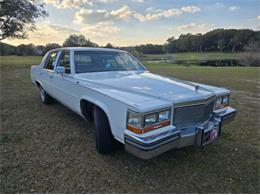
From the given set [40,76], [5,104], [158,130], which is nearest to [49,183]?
[158,130]

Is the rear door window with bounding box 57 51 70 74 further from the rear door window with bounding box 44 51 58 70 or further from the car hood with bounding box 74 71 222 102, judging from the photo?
the rear door window with bounding box 44 51 58 70

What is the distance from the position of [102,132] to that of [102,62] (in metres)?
1.74

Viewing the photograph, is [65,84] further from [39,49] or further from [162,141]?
[39,49]

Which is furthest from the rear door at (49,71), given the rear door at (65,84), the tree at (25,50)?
the tree at (25,50)

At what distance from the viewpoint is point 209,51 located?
74.4 m

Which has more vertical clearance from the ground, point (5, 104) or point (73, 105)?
point (73, 105)

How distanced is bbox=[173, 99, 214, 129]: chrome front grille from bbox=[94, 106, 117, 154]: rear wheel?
999 mm

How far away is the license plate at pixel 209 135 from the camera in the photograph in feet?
7.95

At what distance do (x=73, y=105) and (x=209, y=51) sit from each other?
80756 millimetres

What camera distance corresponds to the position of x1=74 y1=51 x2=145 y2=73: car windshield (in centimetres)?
365

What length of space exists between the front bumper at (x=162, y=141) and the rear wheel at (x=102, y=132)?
60 centimetres

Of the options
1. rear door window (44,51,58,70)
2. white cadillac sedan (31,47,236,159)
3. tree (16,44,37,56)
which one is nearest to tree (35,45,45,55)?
tree (16,44,37,56)

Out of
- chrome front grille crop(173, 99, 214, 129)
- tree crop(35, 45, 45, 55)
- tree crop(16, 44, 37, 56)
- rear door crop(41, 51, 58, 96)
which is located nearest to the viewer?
chrome front grille crop(173, 99, 214, 129)

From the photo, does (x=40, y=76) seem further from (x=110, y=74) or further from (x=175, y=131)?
(x=175, y=131)
